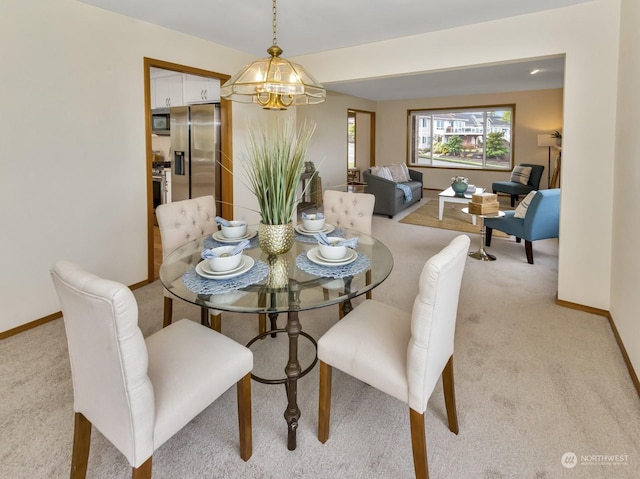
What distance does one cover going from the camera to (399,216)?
663cm

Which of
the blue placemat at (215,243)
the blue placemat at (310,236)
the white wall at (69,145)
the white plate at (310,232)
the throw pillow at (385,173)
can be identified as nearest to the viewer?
the blue placemat at (215,243)

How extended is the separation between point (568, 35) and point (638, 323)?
213 cm

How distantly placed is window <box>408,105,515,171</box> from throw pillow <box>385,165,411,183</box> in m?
2.30

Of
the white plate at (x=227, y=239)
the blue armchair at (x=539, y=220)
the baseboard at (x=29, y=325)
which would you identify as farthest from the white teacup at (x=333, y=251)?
the blue armchair at (x=539, y=220)

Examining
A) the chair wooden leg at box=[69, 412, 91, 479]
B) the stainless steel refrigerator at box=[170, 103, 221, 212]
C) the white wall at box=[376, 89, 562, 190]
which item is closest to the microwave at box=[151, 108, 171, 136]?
the stainless steel refrigerator at box=[170, 103, 221, 212]

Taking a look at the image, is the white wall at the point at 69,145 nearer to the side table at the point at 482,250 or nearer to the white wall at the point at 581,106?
the white wall at the point at 581,106

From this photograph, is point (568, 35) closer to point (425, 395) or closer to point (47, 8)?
point (425, 395)

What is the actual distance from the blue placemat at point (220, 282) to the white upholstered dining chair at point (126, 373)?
0.23 metres

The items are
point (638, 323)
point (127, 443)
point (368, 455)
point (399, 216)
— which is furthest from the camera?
point (399, 216)

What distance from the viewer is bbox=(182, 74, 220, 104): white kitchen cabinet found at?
4.71 meters

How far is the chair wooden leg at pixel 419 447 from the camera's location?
1332 millimetres

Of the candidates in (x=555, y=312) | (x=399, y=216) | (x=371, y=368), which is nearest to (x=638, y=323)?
(x=555, y=312)

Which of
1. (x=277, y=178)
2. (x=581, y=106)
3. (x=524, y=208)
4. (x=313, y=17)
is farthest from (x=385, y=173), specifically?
(x=277, y=178)

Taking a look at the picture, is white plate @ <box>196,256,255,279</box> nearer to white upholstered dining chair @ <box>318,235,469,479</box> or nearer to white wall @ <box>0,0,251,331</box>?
white upholstered dining chair @ <box>318,235,469,479</box>
